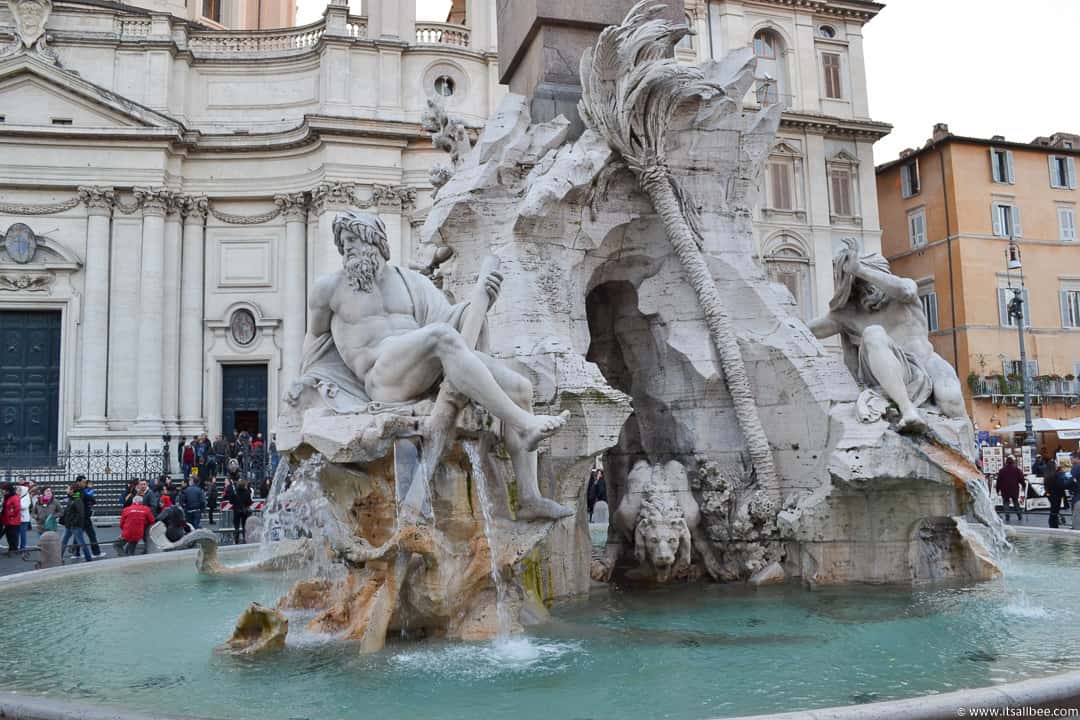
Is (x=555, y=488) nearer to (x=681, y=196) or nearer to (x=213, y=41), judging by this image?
(x=681, y=196)

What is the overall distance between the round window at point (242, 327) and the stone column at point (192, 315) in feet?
3.16

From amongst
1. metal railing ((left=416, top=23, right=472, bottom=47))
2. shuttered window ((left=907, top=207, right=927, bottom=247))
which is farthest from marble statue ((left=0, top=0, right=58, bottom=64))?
shuttered window ((left=907, top=207, right=927, bottom=247))

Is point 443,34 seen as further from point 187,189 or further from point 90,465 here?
point 90,465

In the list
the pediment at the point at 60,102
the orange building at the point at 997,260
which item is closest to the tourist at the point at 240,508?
the pediment at the point at 60,102

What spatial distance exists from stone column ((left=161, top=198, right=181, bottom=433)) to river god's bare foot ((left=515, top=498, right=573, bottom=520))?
23.5 m

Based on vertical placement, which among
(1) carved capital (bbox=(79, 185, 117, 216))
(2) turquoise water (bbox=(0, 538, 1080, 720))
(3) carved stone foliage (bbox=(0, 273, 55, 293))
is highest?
(1) carved capital (bbox=(79, 185, 117, 216))

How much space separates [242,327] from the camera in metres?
28.4

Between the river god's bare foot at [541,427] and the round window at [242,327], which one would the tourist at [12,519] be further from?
Result: the round window at [242,327]

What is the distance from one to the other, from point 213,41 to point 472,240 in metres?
26.6

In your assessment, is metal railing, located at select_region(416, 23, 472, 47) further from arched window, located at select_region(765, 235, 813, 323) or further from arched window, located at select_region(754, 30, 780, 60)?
arched window, located at select_region(765, 235, 813, 323)

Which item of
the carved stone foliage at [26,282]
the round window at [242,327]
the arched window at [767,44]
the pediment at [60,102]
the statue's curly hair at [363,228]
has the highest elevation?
the arched window at [767,44]

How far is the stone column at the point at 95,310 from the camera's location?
26.1 m

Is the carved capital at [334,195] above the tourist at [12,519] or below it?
above

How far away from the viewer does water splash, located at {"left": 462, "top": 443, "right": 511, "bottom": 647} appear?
488 cm
